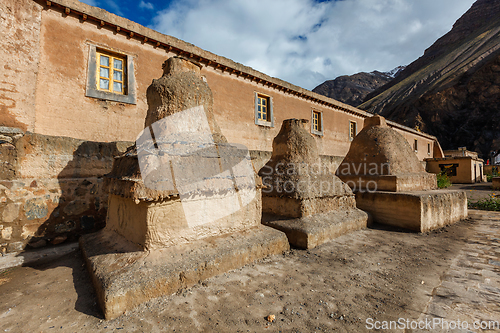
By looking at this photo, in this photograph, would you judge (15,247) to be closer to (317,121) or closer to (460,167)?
(317,121)

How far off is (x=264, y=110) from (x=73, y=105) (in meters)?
6.48

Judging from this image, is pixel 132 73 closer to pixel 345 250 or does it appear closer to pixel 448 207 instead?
pixel 345 250

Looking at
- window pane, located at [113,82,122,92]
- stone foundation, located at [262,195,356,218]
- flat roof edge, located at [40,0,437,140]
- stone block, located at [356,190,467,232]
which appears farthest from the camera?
window pane, located at [113,82,122,92]

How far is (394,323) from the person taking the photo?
6.06 feet

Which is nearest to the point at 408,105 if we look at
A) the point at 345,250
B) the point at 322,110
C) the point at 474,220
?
the point at 322,110

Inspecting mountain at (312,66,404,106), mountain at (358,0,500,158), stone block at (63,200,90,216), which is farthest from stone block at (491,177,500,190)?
mountain at (312,66,404,106)

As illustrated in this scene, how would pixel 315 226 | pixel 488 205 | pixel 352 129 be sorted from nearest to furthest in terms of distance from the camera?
pixel 315 226, pixel 488 205, pixel 352 129

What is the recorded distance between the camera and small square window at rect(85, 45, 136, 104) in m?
5.57

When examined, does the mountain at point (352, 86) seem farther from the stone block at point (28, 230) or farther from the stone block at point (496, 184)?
the stone block at point (28, 230)

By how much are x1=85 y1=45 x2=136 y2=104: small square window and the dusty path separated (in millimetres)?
4212

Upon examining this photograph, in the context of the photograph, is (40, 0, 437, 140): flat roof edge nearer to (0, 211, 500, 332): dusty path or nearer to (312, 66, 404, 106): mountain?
(0, 211, 500, 332): dusty path

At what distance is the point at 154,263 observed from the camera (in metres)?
2.21

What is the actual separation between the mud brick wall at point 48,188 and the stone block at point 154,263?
0.75 m

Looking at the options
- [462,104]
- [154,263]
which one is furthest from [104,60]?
[462,104]
